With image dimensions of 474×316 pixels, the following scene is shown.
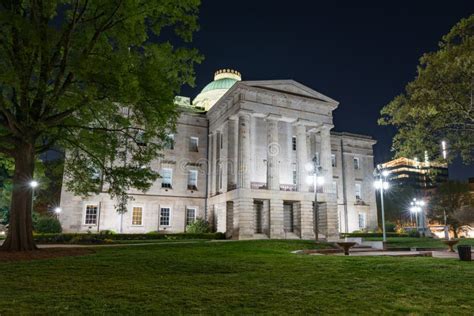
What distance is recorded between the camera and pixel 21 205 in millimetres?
16656

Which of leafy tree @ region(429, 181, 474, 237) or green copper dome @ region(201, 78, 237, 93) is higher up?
green copper dome @ region(201, 78, 237, 93)

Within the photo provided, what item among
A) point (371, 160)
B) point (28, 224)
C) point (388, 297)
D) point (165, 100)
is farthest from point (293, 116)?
point (388, 297)

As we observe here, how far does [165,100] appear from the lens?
16.8 metres

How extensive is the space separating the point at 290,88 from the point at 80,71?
90.6 ft

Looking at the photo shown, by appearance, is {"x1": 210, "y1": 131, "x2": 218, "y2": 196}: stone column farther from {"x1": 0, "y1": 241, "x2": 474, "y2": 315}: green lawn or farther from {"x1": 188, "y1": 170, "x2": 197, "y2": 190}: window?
{"x1": 0, "y1": 241, "x2": 474, "y2": 315}: green lawn

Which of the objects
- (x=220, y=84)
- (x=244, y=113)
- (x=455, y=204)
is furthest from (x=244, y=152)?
(x=455, y=204)

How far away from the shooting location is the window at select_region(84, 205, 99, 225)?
119 feet

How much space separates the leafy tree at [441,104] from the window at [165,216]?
26.8 m

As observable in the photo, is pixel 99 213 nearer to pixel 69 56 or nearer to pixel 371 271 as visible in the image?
pixel 69 56

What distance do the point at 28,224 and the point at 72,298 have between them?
1164 centimetres

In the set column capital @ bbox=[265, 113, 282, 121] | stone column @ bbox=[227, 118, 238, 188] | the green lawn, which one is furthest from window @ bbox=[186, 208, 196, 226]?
the green lawn

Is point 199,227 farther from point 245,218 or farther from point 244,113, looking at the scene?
point 244,113

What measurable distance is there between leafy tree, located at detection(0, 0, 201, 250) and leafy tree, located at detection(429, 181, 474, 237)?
146 feet

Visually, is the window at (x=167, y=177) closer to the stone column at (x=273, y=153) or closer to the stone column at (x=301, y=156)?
the stone column at (x=273, y=153)
